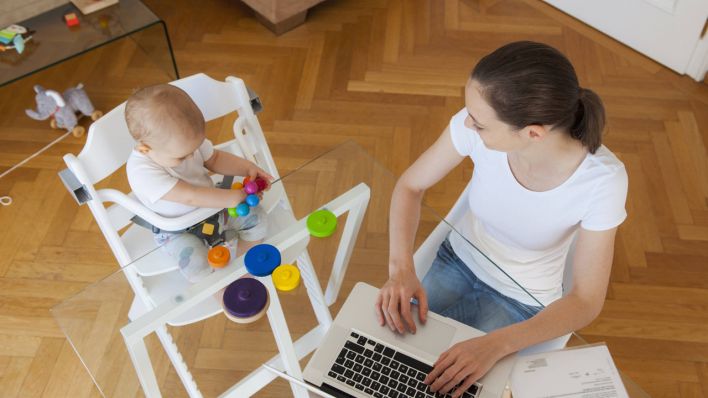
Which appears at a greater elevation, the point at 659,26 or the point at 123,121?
the point at 123,121

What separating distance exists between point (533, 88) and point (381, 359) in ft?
2.02

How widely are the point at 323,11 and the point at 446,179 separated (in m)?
1.20

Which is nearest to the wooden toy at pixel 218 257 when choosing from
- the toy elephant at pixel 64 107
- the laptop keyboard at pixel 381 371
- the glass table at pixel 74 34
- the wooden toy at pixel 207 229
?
the wooden toy at pixel 207 229

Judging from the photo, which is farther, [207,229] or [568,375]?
[207,229]

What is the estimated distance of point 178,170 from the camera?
5.75 feet

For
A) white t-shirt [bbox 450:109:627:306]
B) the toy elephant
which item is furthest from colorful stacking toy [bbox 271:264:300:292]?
the toy elephant

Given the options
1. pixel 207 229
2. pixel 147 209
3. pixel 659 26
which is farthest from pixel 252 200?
pixel 659 26

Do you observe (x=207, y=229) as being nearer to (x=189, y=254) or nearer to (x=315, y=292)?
(x=189, y=254)

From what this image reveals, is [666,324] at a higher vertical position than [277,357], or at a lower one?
lower

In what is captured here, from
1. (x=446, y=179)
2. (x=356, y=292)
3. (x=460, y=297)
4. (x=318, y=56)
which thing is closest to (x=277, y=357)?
(x=356, y=292)

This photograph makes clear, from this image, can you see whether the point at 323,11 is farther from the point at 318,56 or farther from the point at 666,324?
the point at 666,324

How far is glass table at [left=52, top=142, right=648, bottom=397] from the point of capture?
1414 mm

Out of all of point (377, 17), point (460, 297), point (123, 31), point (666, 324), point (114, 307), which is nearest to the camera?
point (114, 307)

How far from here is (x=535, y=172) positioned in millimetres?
1552
